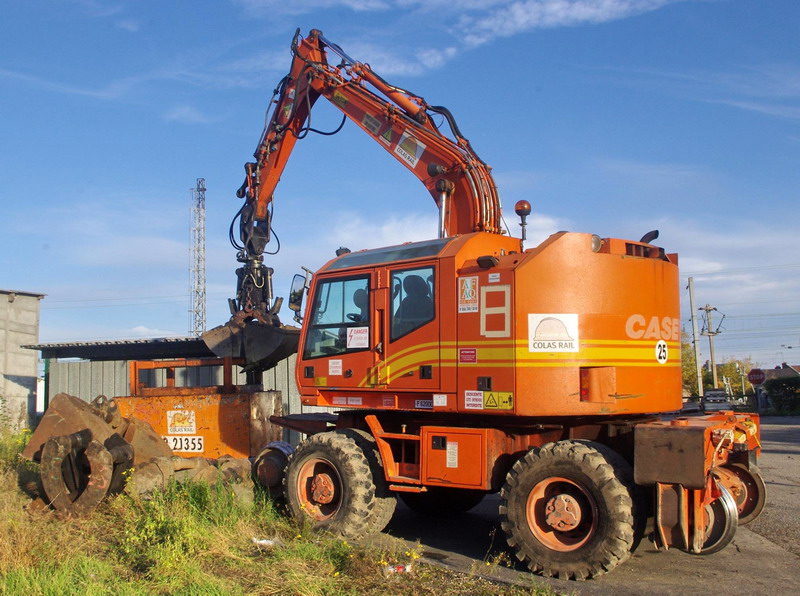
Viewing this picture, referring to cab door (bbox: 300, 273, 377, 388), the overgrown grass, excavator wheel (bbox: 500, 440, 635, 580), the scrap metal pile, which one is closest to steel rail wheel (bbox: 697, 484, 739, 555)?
excavator wheel (bbox: 500, 440, 635, 580)

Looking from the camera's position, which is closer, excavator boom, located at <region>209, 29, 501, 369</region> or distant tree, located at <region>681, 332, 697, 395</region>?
excavator boom, located at <region>209, 29, 501, 369</region>

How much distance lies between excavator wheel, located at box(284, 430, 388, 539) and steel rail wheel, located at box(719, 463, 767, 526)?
11.9 feet

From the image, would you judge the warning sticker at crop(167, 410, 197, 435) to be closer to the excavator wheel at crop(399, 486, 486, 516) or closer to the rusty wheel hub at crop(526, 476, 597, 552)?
the excavator wheel at crop(399, 486, 486, 516)

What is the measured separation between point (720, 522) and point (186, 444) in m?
7.75

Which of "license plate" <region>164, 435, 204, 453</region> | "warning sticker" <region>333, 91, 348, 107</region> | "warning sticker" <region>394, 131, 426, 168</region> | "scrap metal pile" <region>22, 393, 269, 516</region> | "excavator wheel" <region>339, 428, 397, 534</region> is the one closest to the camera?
"excavator wheel" <region>339, 428, 397, 534</region>

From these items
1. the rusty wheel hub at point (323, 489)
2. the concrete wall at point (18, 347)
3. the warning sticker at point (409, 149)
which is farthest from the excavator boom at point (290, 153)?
the concrete wall at point (18, 347)

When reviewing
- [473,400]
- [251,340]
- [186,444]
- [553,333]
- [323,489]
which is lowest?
[323,489]

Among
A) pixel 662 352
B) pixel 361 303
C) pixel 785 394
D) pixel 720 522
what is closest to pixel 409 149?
pixel 361 303

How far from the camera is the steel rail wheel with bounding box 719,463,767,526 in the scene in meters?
7.64

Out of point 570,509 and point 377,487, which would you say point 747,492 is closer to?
point 570,509

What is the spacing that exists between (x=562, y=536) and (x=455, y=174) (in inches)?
180

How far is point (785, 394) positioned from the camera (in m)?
36.6

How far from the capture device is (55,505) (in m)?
8.35

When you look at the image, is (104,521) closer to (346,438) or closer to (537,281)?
(346,438)
